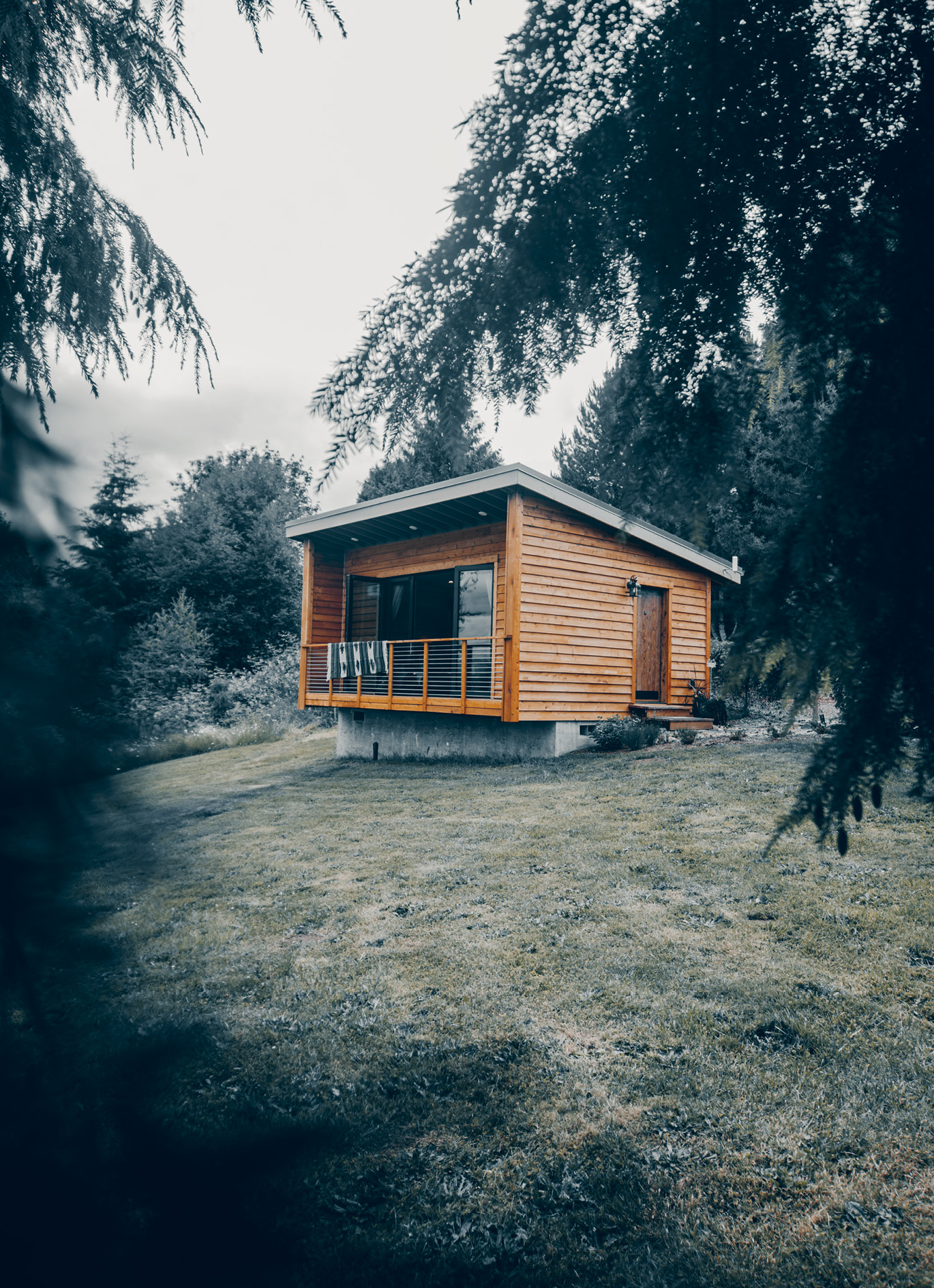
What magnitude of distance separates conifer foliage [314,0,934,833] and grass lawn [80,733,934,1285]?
4.28ft

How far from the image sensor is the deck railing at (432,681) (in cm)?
1105

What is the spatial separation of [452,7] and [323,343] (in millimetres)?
893

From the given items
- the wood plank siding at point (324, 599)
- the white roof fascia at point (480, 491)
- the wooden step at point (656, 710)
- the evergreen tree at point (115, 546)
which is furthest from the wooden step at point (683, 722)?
the evergreen tree at point (115, 546)

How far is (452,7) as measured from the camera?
1.85 m

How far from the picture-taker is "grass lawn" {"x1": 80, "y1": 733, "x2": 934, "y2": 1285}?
2037 millimetres

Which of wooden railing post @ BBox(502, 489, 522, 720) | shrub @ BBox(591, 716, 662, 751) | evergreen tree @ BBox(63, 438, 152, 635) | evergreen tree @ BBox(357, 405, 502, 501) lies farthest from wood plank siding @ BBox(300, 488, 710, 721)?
evergreen tree @ BBox(63, 438, 152, 635)

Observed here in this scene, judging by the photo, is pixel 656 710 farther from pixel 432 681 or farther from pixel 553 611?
pixel 432 681

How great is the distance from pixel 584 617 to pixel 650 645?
2.20 metres

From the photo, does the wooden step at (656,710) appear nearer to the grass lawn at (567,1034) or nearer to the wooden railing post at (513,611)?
the wooden railing post at (513,611)

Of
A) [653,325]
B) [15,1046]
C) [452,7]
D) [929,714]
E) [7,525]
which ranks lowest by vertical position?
[15,1046]

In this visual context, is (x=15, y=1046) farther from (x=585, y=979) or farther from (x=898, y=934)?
(x=898, y=934)

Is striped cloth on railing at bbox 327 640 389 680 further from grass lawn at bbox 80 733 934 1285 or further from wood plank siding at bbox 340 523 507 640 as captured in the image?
grass lawn at bbox 80 733 934 1285

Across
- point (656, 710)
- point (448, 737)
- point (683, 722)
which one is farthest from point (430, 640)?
point (683, 722)

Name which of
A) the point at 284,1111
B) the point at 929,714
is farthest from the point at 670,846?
the point at 929,714
